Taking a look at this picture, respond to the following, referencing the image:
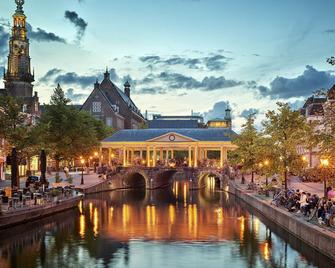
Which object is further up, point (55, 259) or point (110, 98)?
point (110, 98)

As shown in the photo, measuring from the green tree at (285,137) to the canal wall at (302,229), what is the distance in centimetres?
421

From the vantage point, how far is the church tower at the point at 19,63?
12531 centimetres

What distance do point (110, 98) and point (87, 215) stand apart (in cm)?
10724

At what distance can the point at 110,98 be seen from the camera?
16638cm

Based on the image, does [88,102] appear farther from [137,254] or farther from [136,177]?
[137,254]

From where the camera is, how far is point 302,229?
39.3m

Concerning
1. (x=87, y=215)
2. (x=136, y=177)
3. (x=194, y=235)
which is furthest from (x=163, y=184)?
(x=194, y=235)

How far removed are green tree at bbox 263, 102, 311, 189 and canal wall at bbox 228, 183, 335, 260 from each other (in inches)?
166

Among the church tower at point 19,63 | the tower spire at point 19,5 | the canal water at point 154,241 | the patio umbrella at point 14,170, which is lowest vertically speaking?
the canal water at point 154,241

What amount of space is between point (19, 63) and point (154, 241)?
91690mm

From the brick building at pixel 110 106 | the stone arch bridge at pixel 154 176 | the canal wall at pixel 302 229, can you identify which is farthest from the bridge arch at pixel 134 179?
the canal wall at pixel 302 229

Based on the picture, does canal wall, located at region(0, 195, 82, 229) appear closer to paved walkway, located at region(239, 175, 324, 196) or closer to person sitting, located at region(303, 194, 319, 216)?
person sitting, located at region(303, 194, 319, 216)

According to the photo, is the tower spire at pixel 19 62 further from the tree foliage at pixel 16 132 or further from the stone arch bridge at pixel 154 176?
the tree foliage at pixel 16 132

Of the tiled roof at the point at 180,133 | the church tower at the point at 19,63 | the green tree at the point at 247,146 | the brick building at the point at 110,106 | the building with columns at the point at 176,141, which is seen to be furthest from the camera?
the brick building at the point at 110,106
